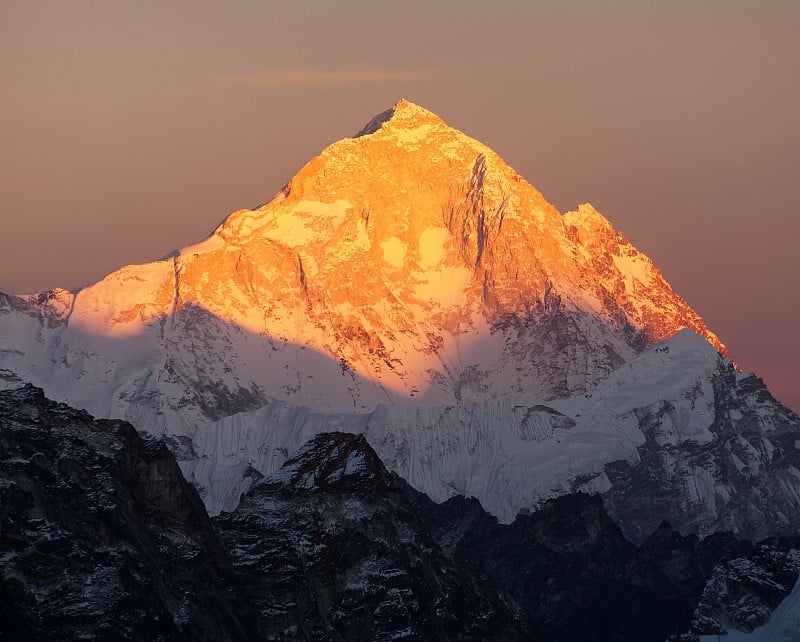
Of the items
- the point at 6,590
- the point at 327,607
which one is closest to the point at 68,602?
the point at 6,590

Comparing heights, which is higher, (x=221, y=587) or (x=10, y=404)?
(x=10, y=404)

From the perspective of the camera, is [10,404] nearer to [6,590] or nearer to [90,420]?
[90,420]

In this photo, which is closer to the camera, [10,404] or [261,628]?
[10,404]

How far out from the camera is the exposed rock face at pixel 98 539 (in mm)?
167125

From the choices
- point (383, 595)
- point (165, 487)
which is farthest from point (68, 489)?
point (383, 595)

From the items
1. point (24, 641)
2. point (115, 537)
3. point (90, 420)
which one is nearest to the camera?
point (24, 641)

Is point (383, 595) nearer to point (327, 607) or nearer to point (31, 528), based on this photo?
point (327, 607)

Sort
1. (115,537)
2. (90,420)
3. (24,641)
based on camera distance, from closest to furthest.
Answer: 1. (24,641)
2. (115,537)
3. (90,420)

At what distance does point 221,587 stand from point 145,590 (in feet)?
55.2

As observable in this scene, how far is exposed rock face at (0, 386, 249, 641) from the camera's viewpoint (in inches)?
6580

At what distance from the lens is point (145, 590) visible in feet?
568

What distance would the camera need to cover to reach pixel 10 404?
182 metres

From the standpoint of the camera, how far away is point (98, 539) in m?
174

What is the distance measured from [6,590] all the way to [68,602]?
431 centimetres
